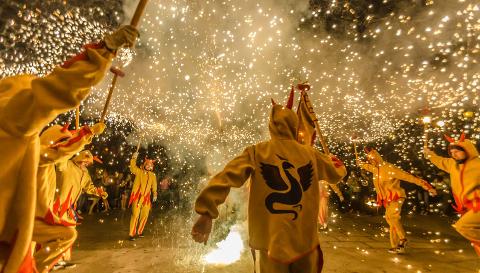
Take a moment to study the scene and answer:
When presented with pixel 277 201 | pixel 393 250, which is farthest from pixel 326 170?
pixel 393 250

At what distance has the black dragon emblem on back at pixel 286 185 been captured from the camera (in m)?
2.38

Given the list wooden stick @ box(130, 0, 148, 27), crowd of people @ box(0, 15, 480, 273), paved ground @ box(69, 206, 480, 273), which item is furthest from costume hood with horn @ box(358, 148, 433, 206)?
wooden stick @ box(130, 0, 148, 27)

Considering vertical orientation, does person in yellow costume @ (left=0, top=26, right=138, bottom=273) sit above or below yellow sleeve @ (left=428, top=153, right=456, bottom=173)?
below

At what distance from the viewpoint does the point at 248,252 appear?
5.86 metres

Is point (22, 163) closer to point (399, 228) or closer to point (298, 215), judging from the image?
point (298, 215)

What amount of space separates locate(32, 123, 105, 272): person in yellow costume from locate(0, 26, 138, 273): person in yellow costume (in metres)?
1.26

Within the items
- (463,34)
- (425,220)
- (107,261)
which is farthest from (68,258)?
(425,220)

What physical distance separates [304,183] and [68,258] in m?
4.86

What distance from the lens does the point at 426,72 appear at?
8.03 meters

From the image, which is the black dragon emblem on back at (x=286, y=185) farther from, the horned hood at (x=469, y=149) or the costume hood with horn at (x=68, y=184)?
the horned hood at (x=469, y=149)

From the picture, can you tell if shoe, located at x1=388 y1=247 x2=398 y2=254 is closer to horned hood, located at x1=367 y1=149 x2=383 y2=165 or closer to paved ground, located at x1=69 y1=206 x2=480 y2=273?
paved ground, located at x1=69 y1=206 x2=480 y2=273

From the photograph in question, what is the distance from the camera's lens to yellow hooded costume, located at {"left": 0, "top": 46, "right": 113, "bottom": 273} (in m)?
1.46

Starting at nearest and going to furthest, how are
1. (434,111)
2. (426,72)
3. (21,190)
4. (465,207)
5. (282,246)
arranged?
1. (21,190)
2. (282,246)
3. (465,207)
4. (426,72)
5. (434,111)

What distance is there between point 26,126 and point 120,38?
0.72 meters
